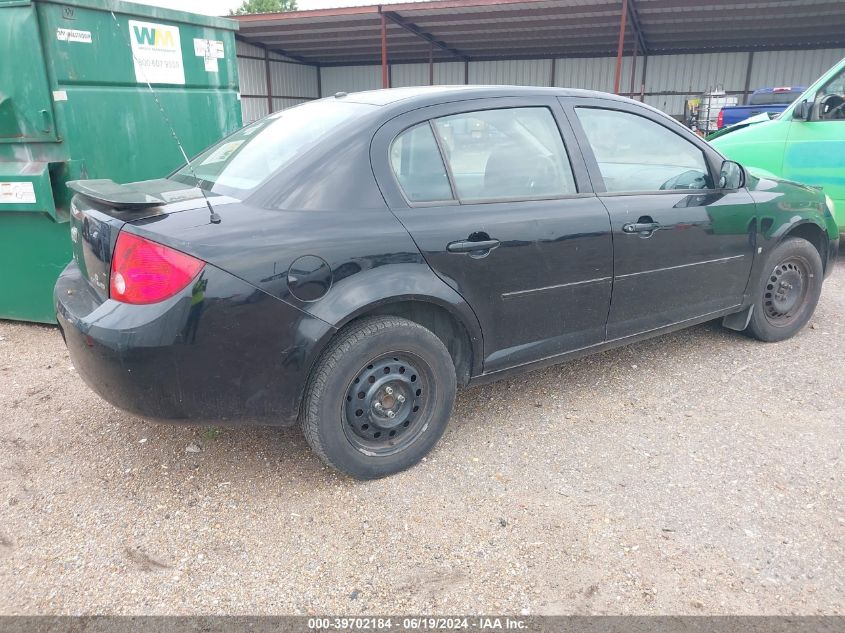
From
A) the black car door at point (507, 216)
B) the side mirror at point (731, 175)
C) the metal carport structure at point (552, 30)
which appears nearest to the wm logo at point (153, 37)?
the black car door at point (507, 216)

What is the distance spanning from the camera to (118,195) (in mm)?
2543

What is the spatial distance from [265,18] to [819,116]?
15.1 m

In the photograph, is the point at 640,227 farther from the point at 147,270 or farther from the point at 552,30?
the point at 552,30

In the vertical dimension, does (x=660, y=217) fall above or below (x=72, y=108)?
below

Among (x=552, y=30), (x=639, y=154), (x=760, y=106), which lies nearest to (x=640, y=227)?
(x=639, y=154)

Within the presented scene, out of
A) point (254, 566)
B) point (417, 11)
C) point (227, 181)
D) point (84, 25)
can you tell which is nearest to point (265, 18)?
point (417, 11)

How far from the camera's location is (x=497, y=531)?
247cm

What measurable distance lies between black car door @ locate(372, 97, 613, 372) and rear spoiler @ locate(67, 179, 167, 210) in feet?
2.98

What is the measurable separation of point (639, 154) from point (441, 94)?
1256 mm

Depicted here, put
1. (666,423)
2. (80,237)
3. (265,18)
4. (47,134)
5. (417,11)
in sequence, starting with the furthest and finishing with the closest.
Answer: (265,18) → (417,11) → (47,134) → (666,423) → (80,237)

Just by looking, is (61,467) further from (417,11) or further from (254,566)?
(417,11)

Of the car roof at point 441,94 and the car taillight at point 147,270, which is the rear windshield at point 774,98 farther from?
the car taillight at point 147,270

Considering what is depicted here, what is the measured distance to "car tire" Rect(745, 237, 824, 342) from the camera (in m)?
4.14

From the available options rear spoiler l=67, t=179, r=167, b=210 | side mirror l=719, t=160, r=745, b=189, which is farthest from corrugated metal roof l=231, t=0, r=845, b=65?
rear spoiler l=67, t=179, r=167, b=210
